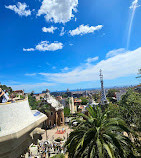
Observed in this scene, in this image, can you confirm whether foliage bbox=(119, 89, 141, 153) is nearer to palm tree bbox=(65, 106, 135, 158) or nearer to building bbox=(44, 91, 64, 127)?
palm tree bbox=(65, 106, 135, 158)

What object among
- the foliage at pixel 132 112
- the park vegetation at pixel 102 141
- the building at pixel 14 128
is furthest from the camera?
the foliage at pixel 132 112

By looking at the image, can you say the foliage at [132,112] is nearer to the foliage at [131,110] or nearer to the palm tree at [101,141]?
the foliage at [131,110]

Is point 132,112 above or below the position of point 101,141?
below

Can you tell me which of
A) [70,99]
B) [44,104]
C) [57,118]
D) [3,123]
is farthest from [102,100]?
[70,99]

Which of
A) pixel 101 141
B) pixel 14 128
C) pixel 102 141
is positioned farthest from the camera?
pixel 101 141

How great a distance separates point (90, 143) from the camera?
22.8 ft

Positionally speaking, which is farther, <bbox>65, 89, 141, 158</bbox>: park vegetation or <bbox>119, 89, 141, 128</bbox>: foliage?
<bbox>119, 89, 141, 128</bbox>: foliage

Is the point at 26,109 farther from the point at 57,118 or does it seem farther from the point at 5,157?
the point at 57,118

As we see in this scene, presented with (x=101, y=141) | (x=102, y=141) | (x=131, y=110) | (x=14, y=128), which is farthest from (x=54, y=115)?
(x=14, y=128)

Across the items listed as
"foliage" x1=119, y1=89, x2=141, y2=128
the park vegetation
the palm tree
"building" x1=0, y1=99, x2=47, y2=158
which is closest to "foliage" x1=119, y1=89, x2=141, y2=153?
"foliage" x1=119, y1=89, x2=141, y2=128

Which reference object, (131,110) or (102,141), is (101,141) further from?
(131,110)

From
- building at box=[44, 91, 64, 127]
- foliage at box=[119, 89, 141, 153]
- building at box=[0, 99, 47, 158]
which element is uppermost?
building at box=[0, 99, 47, 158]

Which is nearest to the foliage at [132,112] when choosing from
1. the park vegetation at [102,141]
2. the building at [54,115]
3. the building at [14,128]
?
the park vegetation at [102,141]

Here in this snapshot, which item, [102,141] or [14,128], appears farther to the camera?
[102,141]
